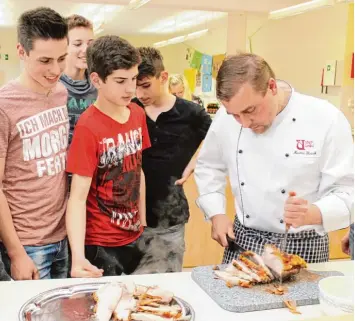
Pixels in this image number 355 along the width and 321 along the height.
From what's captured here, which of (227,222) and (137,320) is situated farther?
(227,222)

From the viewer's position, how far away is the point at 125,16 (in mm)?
10031

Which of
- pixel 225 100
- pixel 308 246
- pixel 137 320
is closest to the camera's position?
pixel 137 320

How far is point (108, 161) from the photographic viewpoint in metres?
1.77

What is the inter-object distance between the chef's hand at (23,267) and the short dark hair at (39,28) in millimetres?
679

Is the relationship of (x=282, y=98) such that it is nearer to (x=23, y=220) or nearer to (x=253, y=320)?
(x=253, y=320)

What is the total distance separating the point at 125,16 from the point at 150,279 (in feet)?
30.0

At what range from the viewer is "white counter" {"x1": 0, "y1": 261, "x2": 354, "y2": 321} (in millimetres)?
1300

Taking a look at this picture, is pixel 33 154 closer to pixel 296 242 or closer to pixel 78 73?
pixel 78 73

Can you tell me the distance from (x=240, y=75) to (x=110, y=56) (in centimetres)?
48

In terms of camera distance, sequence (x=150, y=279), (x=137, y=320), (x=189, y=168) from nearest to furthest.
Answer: (x=137, y=320) < (x=150, y=279) < (x=189, y=168)

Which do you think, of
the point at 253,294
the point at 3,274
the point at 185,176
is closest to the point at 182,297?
the point at 253,294

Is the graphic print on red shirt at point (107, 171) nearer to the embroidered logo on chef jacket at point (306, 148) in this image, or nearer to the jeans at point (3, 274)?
the jeans at point (3, 274)

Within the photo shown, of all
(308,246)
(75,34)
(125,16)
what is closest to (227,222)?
(308,246)

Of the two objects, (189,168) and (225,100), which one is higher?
(225,100)
